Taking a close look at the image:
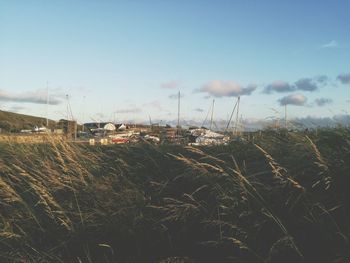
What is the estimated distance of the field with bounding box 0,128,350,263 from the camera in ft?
17.4

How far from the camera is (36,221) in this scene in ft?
22.0

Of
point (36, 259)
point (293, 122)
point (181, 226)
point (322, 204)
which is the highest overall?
point (293, 122)

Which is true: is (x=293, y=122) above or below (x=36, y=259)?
above

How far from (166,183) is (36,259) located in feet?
6.11

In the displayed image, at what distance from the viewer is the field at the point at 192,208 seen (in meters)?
5.29

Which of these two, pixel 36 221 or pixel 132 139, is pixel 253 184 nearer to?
pixel 36 221

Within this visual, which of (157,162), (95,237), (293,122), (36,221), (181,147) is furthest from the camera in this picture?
(293,122)

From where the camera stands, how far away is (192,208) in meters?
5.93

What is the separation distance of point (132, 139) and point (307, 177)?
4.55 metres

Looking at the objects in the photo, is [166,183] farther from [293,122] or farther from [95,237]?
[293,122]

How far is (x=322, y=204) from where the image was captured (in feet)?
17.4

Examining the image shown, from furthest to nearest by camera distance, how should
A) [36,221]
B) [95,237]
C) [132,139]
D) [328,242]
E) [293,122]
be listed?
[132,139]
[293,122]
[36,221]
[95,237]
[328,242]

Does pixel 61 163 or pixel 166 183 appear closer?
pixel 166 183

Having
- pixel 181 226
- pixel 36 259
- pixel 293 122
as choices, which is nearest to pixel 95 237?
pixel 36 259
